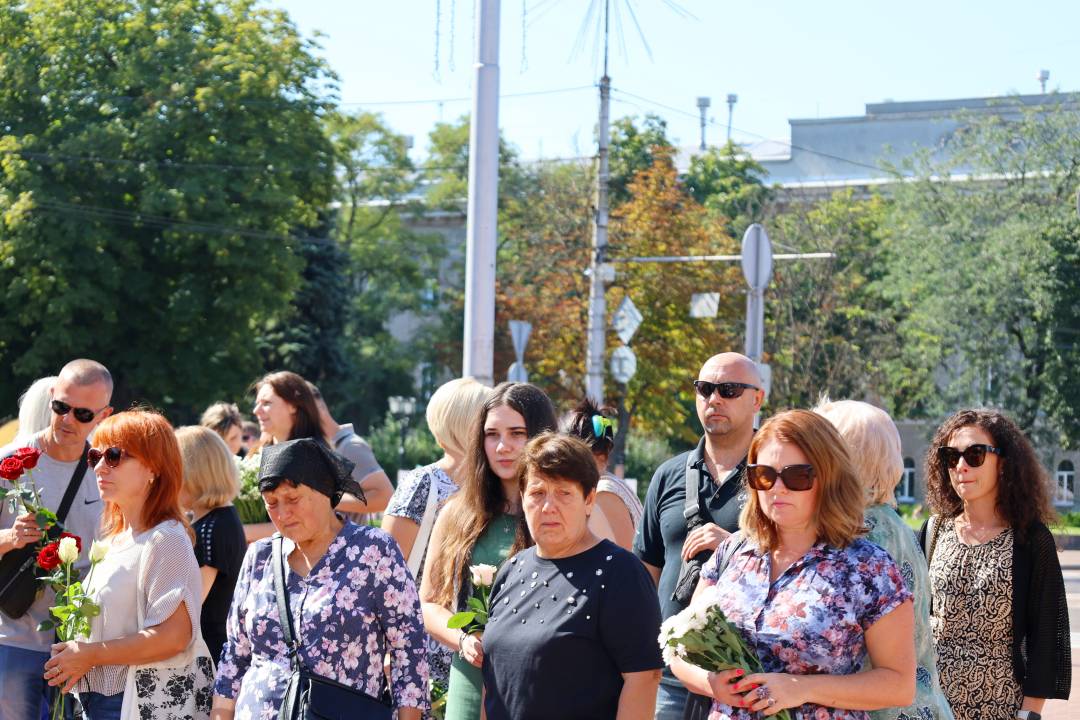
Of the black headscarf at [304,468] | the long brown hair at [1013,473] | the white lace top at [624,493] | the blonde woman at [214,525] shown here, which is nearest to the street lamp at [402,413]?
the blonde woman at [214,525]

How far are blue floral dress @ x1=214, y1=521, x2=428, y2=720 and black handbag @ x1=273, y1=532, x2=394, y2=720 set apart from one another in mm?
21

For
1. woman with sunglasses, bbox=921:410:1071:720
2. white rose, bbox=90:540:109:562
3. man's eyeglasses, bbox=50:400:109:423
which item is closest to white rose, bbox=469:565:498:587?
white rose, bbox=90:540:109:562

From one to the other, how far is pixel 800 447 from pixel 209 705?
2.51 meters

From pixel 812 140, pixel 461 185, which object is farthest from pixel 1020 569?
pixel 812 140

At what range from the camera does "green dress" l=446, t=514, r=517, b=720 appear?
4805 millimetres

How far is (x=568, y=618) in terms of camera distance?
421 centimetres

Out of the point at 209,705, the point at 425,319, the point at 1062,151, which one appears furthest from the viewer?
the point at 425,319

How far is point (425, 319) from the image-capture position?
228 feet

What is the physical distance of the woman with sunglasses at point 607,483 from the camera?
18.9ft

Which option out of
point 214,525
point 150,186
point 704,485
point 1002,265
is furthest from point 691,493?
point 1002,265

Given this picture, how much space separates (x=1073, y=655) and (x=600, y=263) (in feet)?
43.6

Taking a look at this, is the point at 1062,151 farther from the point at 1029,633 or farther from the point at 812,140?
the point at 1029,633

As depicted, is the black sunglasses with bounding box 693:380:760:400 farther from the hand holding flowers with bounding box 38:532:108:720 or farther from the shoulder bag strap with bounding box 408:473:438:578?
the hand holding flowers with bounding box 38:532:108:720

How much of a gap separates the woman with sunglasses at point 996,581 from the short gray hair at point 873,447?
0.89 metres
